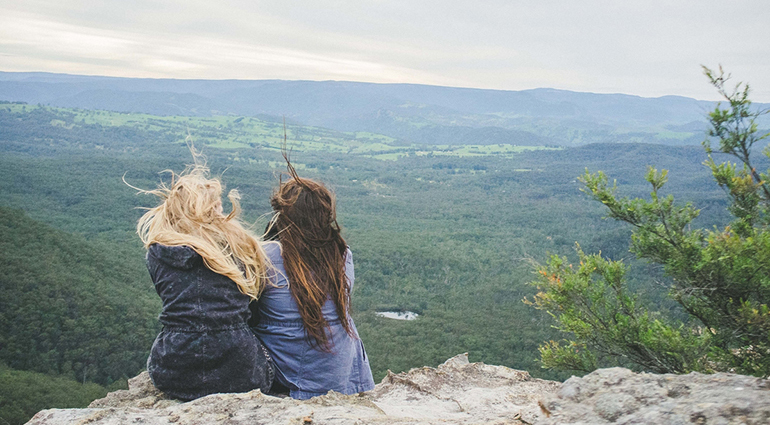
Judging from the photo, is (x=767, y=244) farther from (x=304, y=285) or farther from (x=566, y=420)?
(x=304, y=285)

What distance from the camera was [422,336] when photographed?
110ft

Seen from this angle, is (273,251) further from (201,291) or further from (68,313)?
(68,313)

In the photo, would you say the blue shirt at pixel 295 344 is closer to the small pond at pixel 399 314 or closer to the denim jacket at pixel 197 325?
the denim jacket at pixel 197 325

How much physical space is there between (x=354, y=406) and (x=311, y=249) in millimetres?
1073

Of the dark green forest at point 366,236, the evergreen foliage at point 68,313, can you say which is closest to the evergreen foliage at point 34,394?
the dark green forest at point 366,236

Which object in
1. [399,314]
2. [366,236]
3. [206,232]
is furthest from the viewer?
[366,236]

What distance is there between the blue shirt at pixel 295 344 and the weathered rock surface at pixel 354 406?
0.58 feet

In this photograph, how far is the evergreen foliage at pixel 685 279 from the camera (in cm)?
545

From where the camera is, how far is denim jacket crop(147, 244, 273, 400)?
3043 millimetres

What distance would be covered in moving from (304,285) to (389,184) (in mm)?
106218

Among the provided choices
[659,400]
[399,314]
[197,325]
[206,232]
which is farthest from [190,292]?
[399,314]

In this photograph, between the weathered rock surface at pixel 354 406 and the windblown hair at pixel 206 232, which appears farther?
the windblown hair at pixel 206 232

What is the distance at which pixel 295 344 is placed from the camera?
3477 millimetres

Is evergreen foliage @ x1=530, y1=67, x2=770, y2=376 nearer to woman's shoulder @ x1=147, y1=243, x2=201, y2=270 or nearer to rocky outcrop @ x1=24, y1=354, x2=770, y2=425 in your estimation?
rocky outcrop @ x1=24, y1=354, x2=770, y2=425
